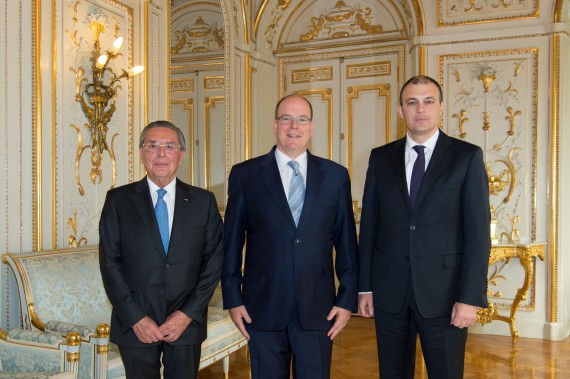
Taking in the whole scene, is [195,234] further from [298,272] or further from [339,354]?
[339,354]

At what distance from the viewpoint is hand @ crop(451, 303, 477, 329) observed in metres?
1.99

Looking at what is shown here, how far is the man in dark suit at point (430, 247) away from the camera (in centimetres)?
201

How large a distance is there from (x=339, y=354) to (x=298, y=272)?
2.66m

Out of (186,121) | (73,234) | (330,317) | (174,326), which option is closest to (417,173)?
(330,317)

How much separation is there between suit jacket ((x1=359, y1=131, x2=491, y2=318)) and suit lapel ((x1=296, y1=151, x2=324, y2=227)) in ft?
0.91

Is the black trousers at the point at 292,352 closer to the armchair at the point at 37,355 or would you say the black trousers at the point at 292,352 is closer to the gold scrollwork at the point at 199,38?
the armchair at the point at 37,355

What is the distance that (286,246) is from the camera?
6.67 feet

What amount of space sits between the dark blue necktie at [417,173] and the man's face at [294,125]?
422 mm

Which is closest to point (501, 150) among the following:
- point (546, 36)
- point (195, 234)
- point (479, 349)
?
point (546, 36)

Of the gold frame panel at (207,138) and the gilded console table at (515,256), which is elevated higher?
the gold frame panel at (207,138)

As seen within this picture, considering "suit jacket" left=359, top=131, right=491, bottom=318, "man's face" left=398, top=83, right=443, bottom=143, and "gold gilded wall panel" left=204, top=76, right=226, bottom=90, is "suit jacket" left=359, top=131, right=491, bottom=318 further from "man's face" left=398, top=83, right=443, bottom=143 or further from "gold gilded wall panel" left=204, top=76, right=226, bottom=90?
"gold gilded wall panel" left=204, top=76, right=226, bottom=90

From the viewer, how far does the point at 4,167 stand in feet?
10.1

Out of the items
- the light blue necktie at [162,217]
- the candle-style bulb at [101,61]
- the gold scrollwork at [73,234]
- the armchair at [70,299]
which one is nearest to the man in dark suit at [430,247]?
the light blue necktie at [162,217]

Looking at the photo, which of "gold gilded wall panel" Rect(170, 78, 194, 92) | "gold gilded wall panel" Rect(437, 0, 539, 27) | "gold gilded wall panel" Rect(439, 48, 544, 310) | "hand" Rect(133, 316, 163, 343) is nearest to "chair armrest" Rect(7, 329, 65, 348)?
"hand" Rect(133, 316, 163, 343)
